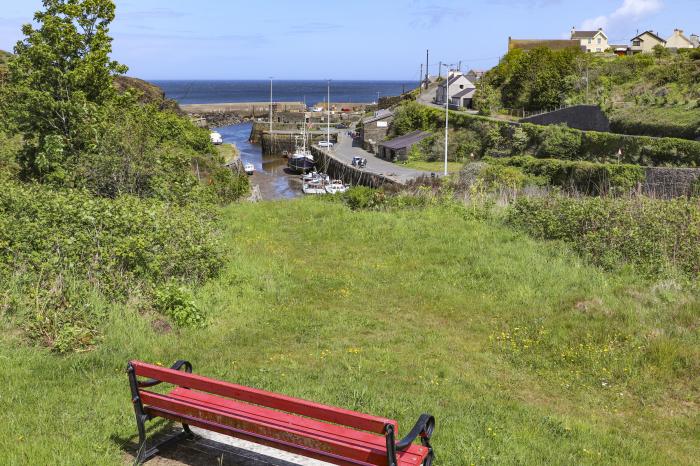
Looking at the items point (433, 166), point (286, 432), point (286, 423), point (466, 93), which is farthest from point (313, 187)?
point (286, 432)

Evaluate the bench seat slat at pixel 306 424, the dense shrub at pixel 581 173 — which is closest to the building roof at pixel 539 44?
the dense shrub at pixel 581 173

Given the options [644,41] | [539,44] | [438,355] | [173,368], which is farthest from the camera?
[539,44]

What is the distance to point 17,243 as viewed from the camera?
824 cm

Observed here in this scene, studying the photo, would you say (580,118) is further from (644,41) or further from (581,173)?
(644,41)

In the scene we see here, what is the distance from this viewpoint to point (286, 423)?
417cm

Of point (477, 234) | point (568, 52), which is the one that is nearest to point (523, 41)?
point (568, 52)

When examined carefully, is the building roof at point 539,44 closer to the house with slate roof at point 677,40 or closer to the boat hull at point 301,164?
→ the house with slate roof at point 677,40

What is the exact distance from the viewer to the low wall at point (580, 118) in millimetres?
45562

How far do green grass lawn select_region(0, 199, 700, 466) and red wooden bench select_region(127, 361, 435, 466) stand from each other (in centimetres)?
64

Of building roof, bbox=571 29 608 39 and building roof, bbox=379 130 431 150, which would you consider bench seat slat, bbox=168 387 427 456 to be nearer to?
building roof, bbox=379 130 431 150

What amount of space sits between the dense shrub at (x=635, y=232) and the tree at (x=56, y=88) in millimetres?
12050

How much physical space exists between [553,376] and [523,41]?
Answer: 9597cm

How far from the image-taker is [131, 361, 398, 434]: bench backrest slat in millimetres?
3670

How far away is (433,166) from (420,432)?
5158cm
